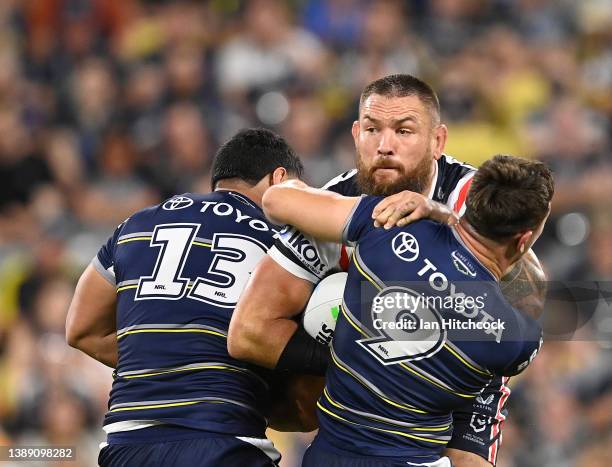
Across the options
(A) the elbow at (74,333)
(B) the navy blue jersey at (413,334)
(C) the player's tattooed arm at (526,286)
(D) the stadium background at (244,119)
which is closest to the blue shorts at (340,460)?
(B) the navy blue jersey at (413,334)

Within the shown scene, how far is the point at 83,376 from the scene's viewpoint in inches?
275

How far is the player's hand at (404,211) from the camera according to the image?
3.24 metres

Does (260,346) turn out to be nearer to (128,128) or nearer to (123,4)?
(128,128)

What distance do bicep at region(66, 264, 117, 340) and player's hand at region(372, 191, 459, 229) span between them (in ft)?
4.17

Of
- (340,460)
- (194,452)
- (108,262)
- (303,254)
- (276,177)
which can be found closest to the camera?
(340,460)

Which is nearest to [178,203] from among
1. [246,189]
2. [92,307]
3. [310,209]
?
[246,189]

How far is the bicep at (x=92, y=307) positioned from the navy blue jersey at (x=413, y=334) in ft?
3.75

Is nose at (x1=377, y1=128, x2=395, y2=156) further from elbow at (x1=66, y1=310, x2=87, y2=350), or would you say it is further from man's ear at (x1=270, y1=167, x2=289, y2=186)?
elbow at (x1=66, y1=310, x2=87, y2=350)

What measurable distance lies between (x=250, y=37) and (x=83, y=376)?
→ 345 cm

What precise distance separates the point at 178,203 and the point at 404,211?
107 centimetres

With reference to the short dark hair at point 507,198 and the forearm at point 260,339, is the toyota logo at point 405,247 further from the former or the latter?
the forearm at point 260,339

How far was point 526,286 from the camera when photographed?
3.90m

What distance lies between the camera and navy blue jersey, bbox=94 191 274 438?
3.69 m

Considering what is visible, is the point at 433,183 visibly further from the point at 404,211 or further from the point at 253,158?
the point at 404,211
